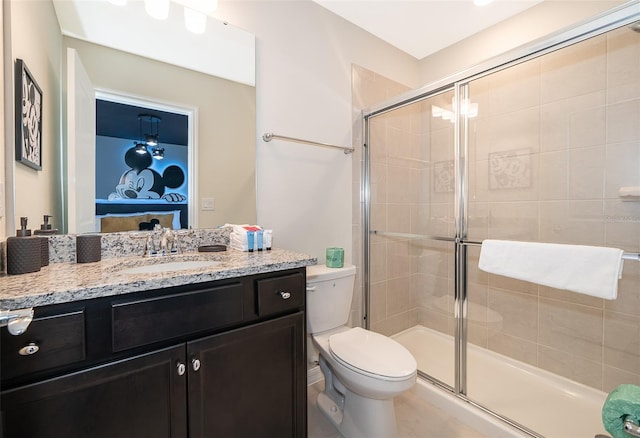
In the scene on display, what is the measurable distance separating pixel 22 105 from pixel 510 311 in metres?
2.80

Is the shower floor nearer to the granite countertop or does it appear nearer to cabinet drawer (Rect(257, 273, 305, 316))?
cabinet drawer (Rect(257, 273, 305, 316))

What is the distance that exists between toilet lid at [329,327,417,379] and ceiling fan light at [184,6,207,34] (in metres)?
1.77

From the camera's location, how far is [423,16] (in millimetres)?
2080

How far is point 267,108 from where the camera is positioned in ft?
5.81

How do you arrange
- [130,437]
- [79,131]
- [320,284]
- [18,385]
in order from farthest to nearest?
[320,284] < [79,131] < [130,437] < [18,385]

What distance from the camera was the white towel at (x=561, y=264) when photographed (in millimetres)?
1154

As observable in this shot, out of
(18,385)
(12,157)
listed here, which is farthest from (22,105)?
(18,385)

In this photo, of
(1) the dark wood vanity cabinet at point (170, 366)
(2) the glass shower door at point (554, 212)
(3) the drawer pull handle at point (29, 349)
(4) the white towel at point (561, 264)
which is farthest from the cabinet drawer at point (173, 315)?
(2) the glass shower door at point (554, 212)

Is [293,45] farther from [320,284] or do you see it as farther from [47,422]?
[47,422]

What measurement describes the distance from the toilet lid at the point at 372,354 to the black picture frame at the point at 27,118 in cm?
147

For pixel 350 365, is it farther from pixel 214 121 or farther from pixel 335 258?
pixel 214 121

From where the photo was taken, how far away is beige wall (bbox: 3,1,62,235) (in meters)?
1.00

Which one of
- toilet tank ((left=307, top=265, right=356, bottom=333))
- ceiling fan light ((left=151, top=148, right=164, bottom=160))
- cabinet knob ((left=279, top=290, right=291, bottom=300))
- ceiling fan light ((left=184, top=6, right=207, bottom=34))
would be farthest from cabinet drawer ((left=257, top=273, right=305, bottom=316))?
ceiling fan light ((left=184, top=6, right=207, bottom=34))

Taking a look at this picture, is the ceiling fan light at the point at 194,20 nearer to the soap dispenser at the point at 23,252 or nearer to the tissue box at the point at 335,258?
the soap dispenser at the point at 23,252
